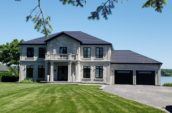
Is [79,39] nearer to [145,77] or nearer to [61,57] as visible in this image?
[61,57]

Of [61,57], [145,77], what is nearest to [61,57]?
[61,57]

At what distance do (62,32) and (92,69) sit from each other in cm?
816

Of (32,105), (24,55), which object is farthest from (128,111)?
(24,55)

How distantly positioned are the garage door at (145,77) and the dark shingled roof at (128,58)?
187 centimetres

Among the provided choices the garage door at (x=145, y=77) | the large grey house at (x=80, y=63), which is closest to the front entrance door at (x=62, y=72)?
the large grey house at (x=80, y=63)

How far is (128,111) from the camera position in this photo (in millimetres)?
20219

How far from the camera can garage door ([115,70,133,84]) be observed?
6562 cm

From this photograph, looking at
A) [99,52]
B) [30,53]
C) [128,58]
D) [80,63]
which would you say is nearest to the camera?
[99,52]

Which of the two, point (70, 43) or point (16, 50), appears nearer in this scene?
point (70, 43)

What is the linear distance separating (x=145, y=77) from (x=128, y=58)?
15.3 feet

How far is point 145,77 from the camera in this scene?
65375mm

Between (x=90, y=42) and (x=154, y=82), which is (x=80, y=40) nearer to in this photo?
(x=90, y=42)

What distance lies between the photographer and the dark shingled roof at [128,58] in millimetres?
65438

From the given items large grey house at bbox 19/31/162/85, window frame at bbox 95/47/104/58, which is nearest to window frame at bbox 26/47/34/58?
large grey house at bbox 19/31/162/85
